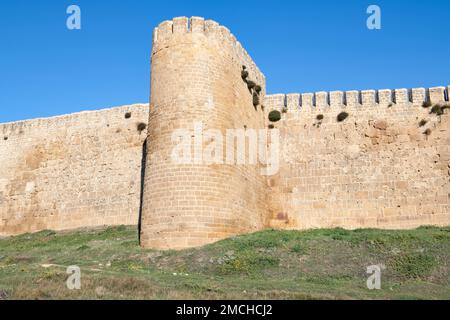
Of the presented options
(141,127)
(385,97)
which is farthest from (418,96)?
(141,127)

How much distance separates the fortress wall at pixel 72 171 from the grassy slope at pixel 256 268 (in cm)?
335

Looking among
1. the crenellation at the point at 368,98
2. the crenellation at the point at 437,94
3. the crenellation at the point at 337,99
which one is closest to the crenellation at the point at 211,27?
the crenellation at the point at 337,99

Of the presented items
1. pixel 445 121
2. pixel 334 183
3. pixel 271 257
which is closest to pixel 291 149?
pixel 334 183

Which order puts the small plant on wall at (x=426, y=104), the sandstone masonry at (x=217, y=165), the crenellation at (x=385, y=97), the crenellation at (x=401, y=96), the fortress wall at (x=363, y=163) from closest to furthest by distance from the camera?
the sandstone masonry at (x=217, y=165)
the fortress wall at (x=363, y=163)
the small plant on wall at (x=426, y=104)
the crenellation at (x=401, y=96)
the crenellation at (x=385, y=97)

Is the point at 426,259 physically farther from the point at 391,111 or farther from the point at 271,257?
the point at 391,111

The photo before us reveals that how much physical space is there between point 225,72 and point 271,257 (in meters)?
5.69

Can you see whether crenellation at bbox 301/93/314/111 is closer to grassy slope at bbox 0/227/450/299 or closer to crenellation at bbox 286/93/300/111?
crenellation at bbox 286/93/300/111

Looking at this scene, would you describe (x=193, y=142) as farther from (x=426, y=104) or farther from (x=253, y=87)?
(x=426, y=104)

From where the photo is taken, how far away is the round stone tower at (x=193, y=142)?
46.7ft

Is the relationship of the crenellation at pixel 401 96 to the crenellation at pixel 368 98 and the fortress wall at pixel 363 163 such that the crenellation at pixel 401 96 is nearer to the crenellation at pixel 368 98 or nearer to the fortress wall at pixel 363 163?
the fortress wall at pixel 363 163

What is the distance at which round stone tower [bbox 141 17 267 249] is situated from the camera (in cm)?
1424

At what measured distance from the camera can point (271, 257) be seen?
41.5ft

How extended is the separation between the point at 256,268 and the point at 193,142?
152 inches
